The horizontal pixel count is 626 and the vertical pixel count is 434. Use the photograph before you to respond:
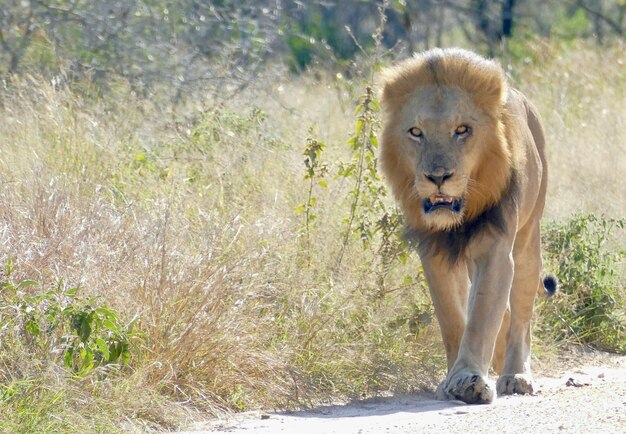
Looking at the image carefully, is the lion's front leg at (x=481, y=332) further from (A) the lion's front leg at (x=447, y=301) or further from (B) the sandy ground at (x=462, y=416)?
(A) the lion's front leg at (x=447, y=301)

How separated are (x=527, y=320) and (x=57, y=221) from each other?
7.78 ft

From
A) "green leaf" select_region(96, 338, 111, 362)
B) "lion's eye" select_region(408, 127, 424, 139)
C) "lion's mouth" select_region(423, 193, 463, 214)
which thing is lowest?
"green leaf" select_region(96, 338, 111, 362)

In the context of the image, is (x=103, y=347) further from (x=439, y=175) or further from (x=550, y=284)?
(x=550, y=284)

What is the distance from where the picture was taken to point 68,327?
16.8ft

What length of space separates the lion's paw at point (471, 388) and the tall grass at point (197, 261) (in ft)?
2.06

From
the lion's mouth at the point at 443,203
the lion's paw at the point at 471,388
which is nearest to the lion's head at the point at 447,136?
the lion's mouth at the point at 443,203

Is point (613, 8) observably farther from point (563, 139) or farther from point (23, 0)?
point (23, 0)

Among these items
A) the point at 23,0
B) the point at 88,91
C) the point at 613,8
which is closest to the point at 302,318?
the point at 88,91

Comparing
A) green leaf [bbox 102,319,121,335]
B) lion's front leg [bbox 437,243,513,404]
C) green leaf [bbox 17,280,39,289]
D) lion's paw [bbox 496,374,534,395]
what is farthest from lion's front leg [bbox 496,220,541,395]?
green leaf [bbox 17,280,39,289]

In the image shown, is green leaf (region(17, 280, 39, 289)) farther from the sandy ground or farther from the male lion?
the male lion

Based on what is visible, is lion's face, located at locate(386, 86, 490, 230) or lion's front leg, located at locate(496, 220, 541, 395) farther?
lion's front leg, located at locate(496, 220, 541, 395)

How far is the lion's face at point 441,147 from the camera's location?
568 centimetres

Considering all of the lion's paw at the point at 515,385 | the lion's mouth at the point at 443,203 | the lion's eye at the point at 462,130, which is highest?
the lion's eye at the point at 462,130

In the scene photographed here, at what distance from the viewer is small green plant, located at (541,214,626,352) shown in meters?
7.47
